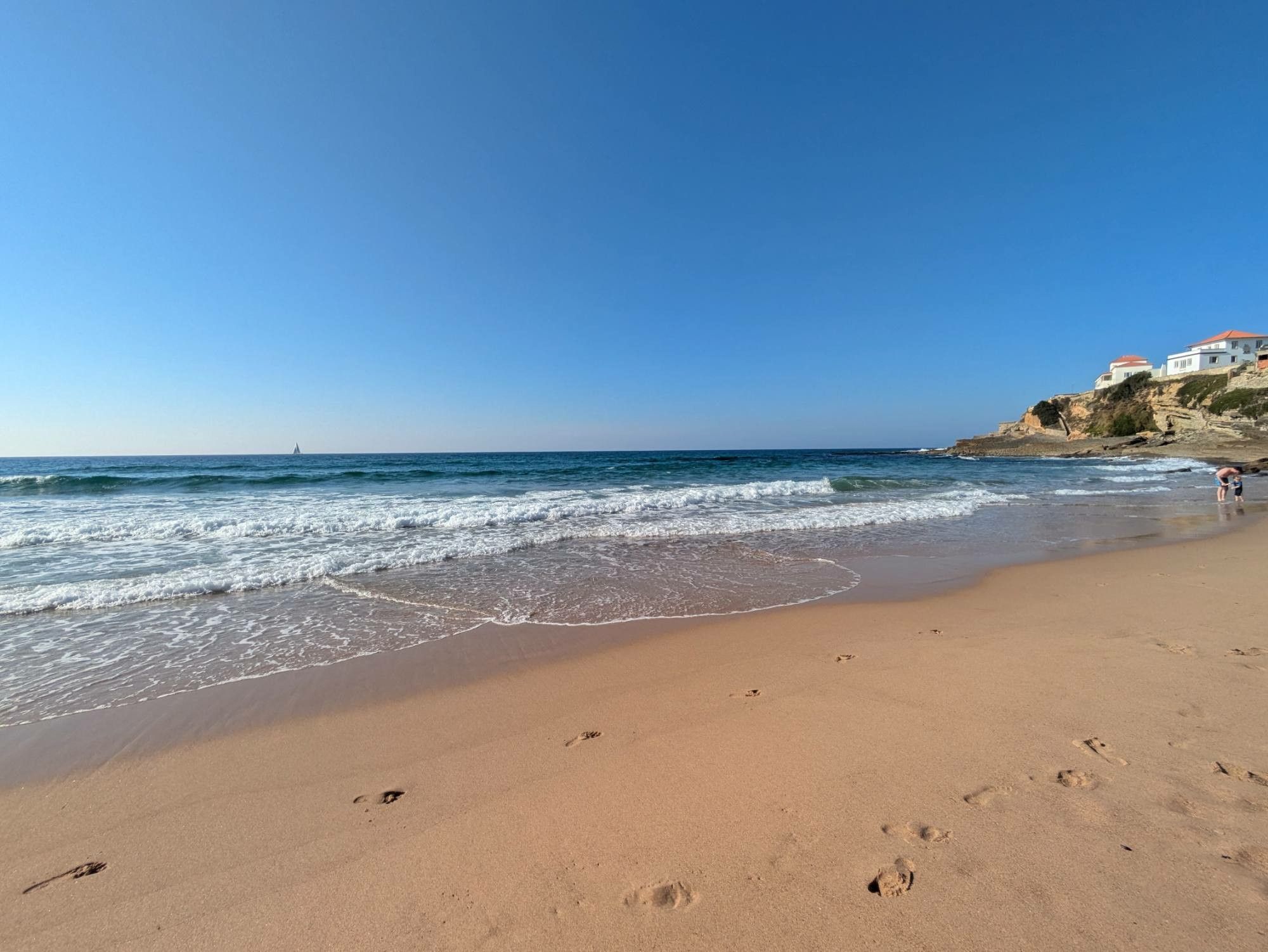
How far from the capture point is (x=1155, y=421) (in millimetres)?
49938

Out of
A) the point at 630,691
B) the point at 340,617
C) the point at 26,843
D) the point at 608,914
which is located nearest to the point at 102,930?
the point at 26,843

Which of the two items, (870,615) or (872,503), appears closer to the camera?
(870,615)

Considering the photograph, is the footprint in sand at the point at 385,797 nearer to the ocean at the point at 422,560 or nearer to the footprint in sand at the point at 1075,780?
the ocean at the point at 422,560

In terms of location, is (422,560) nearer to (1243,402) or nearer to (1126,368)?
(1243,402)

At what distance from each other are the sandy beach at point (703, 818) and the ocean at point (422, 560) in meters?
1.88

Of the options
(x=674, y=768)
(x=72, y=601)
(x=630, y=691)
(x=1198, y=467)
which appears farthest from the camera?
(x=1198, y=467)

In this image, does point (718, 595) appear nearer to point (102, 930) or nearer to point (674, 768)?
point (674, 768)

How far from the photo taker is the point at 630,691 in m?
4.01

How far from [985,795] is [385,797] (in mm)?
3147

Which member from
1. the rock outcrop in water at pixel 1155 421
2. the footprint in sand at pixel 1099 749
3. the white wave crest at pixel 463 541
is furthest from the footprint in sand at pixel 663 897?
the rock outcrop in water at pixel 1155 421

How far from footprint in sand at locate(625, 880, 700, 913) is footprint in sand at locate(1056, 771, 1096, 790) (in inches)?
81.1

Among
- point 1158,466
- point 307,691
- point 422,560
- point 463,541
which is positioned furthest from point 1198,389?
point 307,691

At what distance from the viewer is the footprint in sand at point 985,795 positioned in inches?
96.7

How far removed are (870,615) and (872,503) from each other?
453 inches
